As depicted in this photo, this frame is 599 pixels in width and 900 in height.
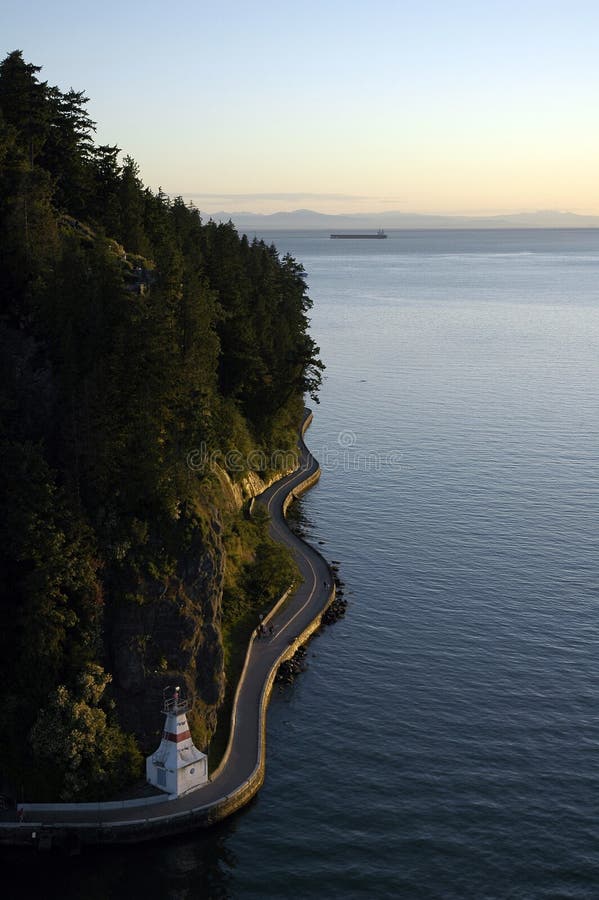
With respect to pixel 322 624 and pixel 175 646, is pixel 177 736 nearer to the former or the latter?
pixel 175 646

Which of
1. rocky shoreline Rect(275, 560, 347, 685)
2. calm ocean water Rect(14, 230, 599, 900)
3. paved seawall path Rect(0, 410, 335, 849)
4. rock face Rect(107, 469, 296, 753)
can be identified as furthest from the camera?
rocky shoreline Rect(275, 560, 347, 685)

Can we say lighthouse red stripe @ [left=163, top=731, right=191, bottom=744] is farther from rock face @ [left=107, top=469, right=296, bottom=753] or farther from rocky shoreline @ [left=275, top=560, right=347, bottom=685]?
rocky shoreline @ [left=275, top=560, right=347, bottom=685]

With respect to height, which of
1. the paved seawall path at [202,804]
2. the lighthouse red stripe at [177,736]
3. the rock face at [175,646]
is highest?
the rock face at [175,646]

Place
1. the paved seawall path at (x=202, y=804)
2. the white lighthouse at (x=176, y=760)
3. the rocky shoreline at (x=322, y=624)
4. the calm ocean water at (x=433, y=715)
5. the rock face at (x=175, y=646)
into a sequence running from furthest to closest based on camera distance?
1. the rocky shoreline at (x=322, y=624)
2. the rock face at (x=175, y=646)
3. the white lighthouse at (x=176, y=760)
4. the paved seawall path at (x=202, y=804)
5. the calm ocean water at (x=433, y=715)

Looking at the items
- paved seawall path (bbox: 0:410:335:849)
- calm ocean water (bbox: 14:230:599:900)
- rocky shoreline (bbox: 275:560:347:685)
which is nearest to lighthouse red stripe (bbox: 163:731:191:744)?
paved seawall path (bbox: 0:410:335:849)

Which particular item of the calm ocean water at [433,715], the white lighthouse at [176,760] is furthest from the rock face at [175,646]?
the calm ocean water at [433,715]

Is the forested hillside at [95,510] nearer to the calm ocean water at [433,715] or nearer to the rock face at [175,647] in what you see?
the rock face at [175,647]

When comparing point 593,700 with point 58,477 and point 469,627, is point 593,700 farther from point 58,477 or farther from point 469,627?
point 58,477
